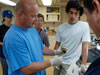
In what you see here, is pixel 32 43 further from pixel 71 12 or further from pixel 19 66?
pixel 71 12

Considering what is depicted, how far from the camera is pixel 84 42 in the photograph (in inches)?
64.1

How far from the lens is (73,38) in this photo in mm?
1646

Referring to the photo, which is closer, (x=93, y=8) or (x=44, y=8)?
(x=93, y=8)

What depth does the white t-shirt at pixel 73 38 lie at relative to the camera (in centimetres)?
164

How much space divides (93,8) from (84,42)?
1154mm

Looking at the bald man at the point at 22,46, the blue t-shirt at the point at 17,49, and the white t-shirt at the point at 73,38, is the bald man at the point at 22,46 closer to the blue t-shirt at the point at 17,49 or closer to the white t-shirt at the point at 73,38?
the blue t-shirt at the point at 17,49

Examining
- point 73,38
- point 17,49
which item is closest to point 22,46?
point 17,49

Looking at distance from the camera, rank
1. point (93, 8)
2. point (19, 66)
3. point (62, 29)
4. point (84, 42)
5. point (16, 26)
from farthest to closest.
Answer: point (62, 29) < point (84, 42) < point (16, 26) < point (19, 66) < point (93, 8)

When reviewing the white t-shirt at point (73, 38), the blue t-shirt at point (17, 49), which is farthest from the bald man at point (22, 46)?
the white t-shirt at point (73, 38)

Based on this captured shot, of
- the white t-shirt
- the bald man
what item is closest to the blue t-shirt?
the bald man

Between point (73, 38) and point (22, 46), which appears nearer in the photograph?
point (22, 46)

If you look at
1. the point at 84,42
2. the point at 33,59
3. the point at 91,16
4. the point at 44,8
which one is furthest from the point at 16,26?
the point at 44,8

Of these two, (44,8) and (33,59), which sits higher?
(44,8)

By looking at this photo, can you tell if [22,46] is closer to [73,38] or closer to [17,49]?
[17,49]
